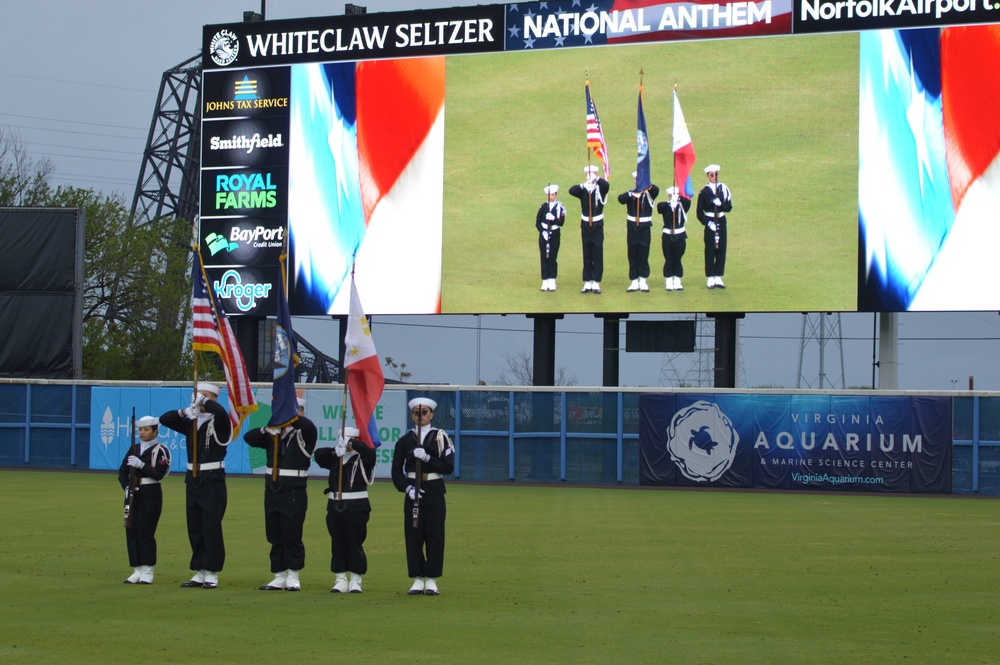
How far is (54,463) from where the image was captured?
3775cm

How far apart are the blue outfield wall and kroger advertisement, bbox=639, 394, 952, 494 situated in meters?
0.09

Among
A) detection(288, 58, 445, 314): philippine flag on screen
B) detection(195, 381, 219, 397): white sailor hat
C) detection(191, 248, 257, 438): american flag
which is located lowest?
detection(195, 381, 219, 397): white sailor hat

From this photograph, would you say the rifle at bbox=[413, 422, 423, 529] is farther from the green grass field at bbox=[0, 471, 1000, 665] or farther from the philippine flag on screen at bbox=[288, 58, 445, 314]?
the philippine flag on screen at bbox=[288, 58, 445, 314]

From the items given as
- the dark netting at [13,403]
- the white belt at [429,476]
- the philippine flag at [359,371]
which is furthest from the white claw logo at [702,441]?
the white belt at [429,476]

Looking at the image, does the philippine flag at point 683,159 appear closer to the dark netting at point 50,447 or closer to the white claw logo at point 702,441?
the white claw logo at point 702,441

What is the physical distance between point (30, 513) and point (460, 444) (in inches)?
557

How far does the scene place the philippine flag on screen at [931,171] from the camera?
103ft

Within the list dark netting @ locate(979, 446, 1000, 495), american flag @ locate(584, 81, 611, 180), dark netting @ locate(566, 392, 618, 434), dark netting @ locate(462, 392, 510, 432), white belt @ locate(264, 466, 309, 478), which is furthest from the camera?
dark netting @ locate(462, 392, 510, 432)

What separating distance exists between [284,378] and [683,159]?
2009cm

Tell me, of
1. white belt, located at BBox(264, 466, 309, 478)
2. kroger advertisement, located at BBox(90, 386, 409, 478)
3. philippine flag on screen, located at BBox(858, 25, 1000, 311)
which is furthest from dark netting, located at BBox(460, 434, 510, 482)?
white belt, located at BBox(264, 466, 309, 478)

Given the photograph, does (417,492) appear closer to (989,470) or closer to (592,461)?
(592,461)

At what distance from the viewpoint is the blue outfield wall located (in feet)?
109

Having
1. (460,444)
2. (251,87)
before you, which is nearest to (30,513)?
(460,444)

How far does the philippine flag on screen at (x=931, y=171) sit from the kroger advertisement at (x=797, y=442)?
2.95 metres
